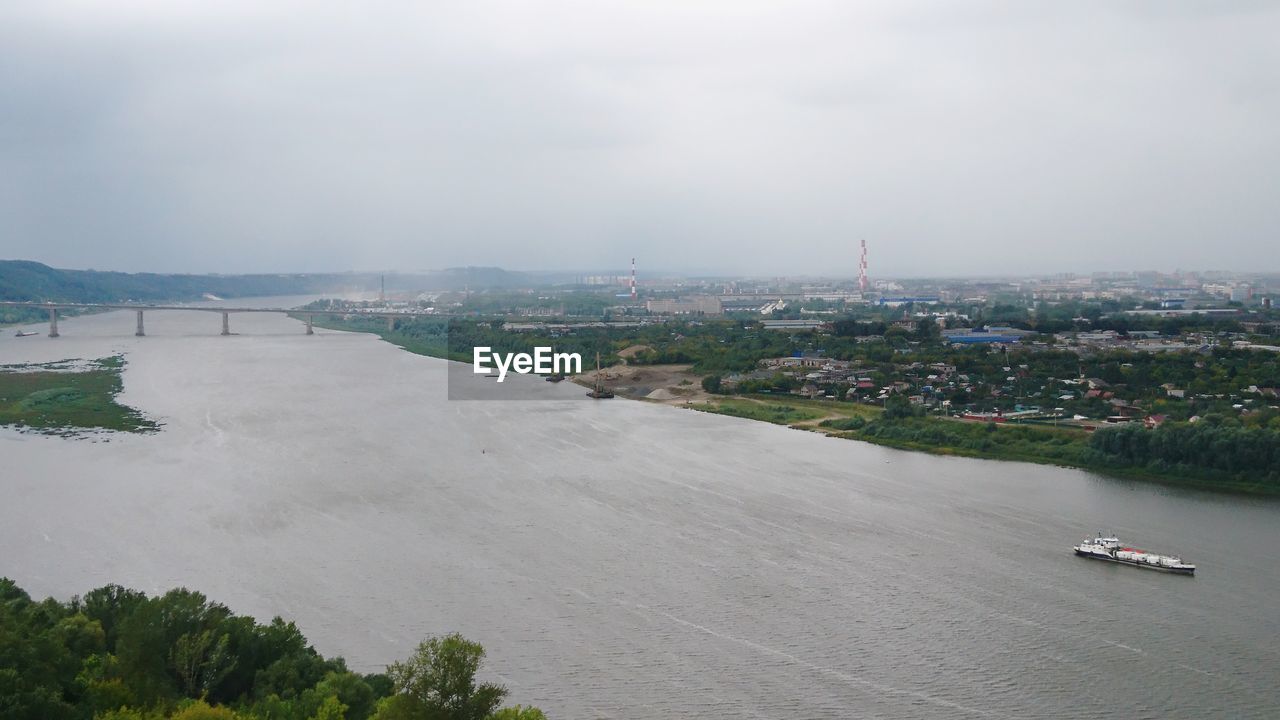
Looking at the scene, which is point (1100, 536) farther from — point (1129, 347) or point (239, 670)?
point (1129, 347)

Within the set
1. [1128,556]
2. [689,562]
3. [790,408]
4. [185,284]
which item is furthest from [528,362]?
[185,284]

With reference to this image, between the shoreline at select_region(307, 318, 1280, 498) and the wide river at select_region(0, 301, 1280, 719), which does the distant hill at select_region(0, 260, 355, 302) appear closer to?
the shoreline at select_region(307, 318, 1280, 498)

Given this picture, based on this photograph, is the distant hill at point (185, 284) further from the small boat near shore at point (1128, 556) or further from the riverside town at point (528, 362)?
the small boat near shore at point (1128, 556)

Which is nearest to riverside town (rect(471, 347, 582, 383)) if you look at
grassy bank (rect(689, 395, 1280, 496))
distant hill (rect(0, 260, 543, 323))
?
grassy bank (rect(689, 395, 1280, 496))

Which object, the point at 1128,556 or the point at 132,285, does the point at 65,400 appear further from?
the point at 132,285

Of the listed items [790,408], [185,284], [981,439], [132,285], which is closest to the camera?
[981,439]

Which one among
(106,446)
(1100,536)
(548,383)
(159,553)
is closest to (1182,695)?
(1100,536)
